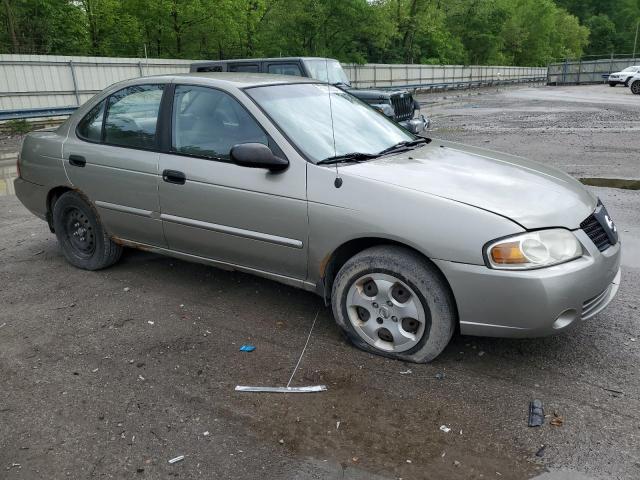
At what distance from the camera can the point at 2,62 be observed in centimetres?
1809

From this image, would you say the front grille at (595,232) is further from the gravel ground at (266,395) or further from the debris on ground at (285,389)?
the debris on ground at (285,389)

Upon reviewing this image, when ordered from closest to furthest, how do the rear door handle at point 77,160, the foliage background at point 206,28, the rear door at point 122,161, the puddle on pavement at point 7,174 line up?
1. the rear door at point 122,161
2. the rear door handle at point 77,160
3. the puddle on pavement at point 7,174
4. the foliage background at point 206,28

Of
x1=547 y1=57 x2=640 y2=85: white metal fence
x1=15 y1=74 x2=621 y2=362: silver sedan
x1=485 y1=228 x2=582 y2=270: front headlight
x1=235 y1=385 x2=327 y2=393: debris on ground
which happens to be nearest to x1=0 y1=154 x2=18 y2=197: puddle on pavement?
x1=15 y1=74 x2=621 y2=362: silver sedan

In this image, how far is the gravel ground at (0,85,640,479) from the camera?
2.70 m

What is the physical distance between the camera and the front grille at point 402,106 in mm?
13930

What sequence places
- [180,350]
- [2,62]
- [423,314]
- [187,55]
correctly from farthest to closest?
[187,55] → [2,62] → [180,350] → [423,314]

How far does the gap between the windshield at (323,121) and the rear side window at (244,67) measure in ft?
27.2

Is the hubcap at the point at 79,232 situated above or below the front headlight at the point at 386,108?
above

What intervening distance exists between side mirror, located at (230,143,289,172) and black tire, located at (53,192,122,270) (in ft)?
6.10

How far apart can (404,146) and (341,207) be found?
107 cm

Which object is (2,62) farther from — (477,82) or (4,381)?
(477,82)

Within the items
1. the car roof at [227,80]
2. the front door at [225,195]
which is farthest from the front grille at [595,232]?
the car roof at [227,80]

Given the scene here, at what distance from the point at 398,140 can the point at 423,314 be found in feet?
5.21

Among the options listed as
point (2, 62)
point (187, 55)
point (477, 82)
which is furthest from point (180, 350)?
point (477, 82)
